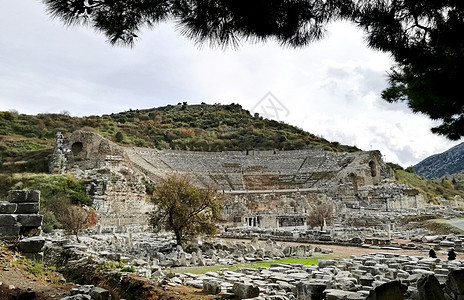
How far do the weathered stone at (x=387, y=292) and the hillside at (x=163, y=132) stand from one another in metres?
34.5

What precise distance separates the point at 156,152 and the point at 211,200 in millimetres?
32408

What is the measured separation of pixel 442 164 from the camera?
111 meters

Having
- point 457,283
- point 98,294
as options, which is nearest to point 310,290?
point 457,283

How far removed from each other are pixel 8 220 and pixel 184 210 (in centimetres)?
705

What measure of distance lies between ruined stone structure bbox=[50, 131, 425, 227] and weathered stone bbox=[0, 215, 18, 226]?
53.7ft

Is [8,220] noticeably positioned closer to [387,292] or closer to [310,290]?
[310,290]

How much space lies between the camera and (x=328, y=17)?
191 inches

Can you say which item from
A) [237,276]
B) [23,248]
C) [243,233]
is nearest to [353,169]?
[243,233]

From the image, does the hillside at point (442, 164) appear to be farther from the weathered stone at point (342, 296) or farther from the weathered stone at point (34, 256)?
the weathered stone at point (34, 256)

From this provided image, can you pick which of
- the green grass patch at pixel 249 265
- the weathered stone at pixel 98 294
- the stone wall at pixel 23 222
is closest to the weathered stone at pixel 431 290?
the weathered stone at pixel 98 294

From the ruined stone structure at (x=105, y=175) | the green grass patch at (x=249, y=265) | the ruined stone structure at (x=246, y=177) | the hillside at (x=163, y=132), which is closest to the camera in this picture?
the green grass patch at (x=249, y=265)

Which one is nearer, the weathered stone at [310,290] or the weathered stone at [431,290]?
the weathered stone at [431,290]

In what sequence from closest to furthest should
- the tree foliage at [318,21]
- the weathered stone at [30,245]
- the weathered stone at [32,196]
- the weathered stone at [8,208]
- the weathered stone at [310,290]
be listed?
the tree foliage at [318,21] < the weathered stone at [310,290] < the weathered stone at [30,245] < the weathered stone at [8,208] < the weathered stone at [32,196]

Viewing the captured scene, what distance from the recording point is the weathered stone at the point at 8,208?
863 cm
